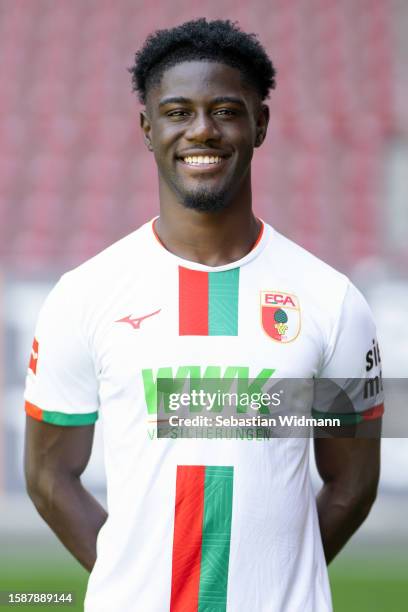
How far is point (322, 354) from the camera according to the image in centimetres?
222

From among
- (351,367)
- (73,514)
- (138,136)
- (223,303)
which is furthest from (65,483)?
(138,136)

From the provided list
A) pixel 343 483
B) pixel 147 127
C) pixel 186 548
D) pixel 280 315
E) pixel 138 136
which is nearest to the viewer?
pixel 186 548

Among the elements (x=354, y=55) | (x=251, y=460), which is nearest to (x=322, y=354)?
(x=251, y=460)

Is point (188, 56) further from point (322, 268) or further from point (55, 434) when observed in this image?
point (55, 434)

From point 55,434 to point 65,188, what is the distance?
23.4ft

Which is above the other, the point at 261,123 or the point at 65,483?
the point at 261,123

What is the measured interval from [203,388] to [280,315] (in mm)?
227

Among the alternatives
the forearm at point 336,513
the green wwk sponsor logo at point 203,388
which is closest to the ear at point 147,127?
the green wwk sponsor logo at point 203,388

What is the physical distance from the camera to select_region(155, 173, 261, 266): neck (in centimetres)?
228

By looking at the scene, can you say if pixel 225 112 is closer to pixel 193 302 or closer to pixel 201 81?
pixel 201 81

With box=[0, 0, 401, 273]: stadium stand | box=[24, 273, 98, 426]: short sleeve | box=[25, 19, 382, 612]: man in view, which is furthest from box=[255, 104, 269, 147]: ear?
box=[0, 0, 401, 273]: stadium stand

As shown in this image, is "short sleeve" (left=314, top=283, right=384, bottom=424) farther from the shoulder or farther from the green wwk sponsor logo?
the green wwk sponsor logo

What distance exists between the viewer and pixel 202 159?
85.2 inches

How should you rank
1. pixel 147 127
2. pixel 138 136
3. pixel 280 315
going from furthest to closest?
1. pixel 138 136
2. pixel 147 127
3. pixel 280 315
